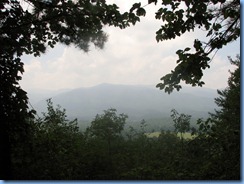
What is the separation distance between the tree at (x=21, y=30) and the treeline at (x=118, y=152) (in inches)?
13.1

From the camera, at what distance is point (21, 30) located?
500 centimetres

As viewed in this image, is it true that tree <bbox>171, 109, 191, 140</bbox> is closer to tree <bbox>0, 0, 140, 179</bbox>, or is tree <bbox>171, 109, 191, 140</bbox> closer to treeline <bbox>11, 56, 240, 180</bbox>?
treeline <bbox>11, 56, 240, 180</bbox>

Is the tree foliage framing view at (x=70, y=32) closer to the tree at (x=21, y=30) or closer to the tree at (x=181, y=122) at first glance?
the tree at (x=21, y=30)

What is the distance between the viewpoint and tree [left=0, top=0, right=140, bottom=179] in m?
4.91

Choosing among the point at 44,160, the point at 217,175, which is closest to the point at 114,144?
the point at 44,160

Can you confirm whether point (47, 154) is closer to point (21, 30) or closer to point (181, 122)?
point (21, 30)

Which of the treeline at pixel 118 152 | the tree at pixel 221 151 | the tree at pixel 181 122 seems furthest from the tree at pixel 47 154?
the tree at pixel 181 122

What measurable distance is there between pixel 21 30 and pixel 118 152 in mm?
4030

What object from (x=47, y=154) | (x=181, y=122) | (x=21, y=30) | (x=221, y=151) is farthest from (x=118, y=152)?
(x=21, y=30)

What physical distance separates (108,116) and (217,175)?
3.58 meters

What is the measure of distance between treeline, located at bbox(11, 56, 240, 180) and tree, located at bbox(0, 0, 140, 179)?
0.33 m

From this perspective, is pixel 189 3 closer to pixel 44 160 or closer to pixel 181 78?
pixel 181 78

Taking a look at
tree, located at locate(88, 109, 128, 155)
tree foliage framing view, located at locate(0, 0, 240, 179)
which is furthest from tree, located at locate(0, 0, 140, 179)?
tree, located at locate(88, 109, 128, 155)

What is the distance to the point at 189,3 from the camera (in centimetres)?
406
